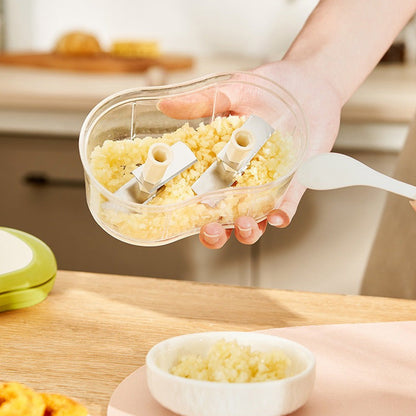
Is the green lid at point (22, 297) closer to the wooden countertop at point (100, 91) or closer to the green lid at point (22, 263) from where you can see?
the green lid at point (22, 263)

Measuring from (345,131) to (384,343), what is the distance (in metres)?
0.84

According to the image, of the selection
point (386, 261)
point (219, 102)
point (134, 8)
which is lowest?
point (386, 261)

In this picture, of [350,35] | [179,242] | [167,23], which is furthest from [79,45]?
[350,35]

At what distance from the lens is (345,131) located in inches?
55.4

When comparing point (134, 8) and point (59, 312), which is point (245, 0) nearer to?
point (134, 8)

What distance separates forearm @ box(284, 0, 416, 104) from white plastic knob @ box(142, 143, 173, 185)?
0.35 metres

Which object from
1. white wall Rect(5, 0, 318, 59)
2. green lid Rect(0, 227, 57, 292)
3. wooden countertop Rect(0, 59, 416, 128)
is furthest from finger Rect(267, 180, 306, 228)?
white wall Rect(5, 0, 318, 59)

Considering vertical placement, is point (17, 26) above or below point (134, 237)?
above

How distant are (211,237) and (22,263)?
193mm

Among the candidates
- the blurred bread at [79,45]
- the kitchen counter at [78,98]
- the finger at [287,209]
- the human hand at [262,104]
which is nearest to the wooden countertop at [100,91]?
the kitchen counter at [78,98]

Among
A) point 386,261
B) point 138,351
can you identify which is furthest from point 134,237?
point 386,261

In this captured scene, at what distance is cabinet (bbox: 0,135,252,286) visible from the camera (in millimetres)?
1529

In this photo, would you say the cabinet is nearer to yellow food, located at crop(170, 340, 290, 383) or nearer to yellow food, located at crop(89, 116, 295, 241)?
yellow food, located at crop(89, 116, 295, 241)

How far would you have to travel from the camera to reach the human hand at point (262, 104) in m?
0.66
